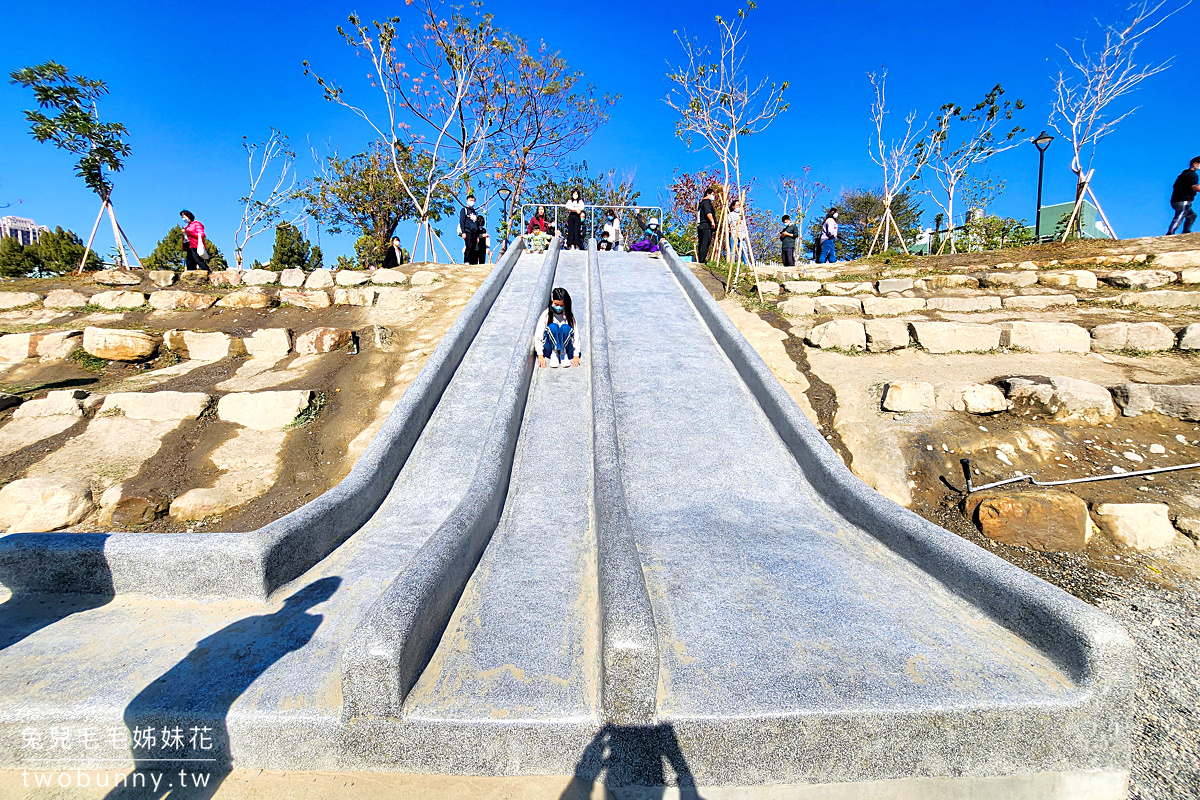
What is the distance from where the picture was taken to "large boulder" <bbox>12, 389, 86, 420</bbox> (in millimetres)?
6035

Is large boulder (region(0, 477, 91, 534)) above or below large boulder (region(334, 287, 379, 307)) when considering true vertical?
below

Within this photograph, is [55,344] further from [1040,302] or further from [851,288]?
[1040,302]

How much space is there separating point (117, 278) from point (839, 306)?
13214mm

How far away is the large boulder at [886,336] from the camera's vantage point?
7.41m

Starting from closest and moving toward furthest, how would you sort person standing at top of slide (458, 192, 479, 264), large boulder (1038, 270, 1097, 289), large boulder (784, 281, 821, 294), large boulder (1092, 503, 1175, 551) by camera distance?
large boulder (1092, 503, 1175, 551) < large boulder (1038, 270, 1097, 289) < large boulder (784, 281, 821, 294) < person standing at top of slide (458, 192, 479, 264)

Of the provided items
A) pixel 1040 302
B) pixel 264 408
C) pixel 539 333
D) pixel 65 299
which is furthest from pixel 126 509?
pixel 1040 302

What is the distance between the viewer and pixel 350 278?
10.3 metres

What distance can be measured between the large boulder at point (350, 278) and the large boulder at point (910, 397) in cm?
922

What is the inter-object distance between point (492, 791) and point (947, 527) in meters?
4.10

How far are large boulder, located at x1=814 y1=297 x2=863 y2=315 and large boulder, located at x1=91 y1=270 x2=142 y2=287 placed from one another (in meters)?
12.5

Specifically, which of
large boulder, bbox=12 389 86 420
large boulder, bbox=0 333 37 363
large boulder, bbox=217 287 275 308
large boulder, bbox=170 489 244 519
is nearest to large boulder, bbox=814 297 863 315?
large boulder, bbox=170 489 244 519

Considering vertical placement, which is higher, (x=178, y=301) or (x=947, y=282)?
(x=947, y=282)

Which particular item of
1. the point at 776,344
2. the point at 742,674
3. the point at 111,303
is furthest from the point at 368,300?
the point at 742,674

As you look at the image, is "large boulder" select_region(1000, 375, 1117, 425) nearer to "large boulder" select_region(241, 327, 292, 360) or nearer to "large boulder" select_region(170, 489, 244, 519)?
"large boulder" select_region(170, 489, 244, 519)
